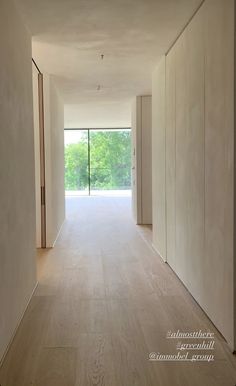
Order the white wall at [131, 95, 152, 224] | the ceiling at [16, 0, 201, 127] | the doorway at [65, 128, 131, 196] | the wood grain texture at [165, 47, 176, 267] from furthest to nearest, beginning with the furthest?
the doorway at [65, 128, 131, 196]
the white wall at [131, 95, 152, 224]
the wood grain texture at [165, 47, 176, 267]
the ceiling at [16, 0, 201, 127]

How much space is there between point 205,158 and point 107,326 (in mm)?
1347

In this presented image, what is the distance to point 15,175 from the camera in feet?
8.52

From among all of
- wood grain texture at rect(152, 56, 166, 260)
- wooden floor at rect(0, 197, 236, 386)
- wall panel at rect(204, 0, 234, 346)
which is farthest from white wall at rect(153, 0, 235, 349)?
wood grain texture at rect(152, 56, 166, 260)

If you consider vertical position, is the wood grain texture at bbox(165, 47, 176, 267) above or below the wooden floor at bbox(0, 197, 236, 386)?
above

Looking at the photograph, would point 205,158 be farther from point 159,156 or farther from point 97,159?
point 97,159

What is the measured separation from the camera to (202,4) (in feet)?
9.02

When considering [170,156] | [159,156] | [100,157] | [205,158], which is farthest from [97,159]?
[205,158]

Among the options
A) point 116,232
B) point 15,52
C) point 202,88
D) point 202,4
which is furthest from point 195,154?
point 116,232

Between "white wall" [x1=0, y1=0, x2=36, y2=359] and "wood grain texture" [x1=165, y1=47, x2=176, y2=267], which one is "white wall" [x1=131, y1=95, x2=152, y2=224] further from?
"white wall" [x1=0, y1=0, x2=36, y2=359]

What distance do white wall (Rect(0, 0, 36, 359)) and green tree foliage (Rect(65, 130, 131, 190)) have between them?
30.0ft

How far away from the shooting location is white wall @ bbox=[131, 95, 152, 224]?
682cm

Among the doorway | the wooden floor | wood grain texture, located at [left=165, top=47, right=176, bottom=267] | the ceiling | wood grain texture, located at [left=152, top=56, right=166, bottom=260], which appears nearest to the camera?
the wooden floor

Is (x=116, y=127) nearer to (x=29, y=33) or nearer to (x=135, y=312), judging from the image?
(x=29, y=33)

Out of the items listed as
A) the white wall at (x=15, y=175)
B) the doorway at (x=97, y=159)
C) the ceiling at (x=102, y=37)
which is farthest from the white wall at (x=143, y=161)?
the doorway at (x=97, y=159)
